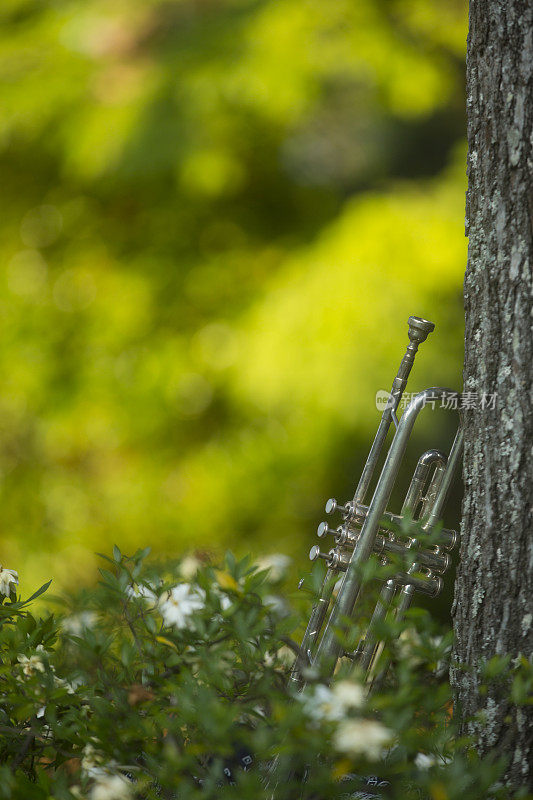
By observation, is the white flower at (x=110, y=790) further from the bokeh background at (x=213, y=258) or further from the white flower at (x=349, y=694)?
the bokeh background at (x=213, y=258)

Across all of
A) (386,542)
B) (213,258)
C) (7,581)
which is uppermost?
(213,258)

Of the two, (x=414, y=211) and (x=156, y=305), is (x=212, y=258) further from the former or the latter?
(x=414, y=211)

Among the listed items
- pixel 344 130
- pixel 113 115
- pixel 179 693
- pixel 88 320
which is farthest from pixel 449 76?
pixel 179 693

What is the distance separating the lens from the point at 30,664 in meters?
1.12

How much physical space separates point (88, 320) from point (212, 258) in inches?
19.6

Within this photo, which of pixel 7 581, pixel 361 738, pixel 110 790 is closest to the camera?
pixel 361 738

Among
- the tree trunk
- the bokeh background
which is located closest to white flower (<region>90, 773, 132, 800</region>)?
the tree trunk

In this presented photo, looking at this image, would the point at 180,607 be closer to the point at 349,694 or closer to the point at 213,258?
the point at 349,694

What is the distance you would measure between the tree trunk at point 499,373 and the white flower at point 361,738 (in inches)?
13.5

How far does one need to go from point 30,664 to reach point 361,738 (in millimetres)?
586

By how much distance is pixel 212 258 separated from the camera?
267cm

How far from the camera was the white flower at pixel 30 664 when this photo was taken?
3.60ft

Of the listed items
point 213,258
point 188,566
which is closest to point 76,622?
point 188,566

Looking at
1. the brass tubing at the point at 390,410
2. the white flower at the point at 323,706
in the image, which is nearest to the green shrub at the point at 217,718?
the white flower at the point at 323,706
